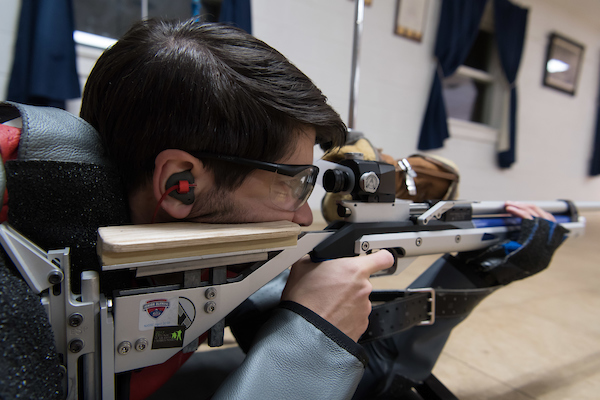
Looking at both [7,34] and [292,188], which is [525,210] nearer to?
[292,188]

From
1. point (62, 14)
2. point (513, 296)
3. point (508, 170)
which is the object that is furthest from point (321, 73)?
point (508, 170)

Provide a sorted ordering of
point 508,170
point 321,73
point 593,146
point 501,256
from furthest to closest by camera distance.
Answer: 1. point 593,146
2. point 508,170
3. point 321,73
4. point 501,256

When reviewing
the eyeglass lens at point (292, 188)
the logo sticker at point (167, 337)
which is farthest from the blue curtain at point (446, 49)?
the logo sticker at point (167, 337)

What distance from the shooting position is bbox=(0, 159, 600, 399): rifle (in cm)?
42

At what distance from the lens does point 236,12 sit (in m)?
2.20

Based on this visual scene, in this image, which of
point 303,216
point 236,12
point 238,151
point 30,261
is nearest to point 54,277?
point 30,261

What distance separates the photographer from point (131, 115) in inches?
21.7

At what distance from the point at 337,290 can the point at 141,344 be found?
0.30 meters

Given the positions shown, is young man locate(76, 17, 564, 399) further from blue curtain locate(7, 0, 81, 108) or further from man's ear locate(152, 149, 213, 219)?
blue curtain locate(7, 0, 81, 108)

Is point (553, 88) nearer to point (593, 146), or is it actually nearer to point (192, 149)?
point (593, 146)

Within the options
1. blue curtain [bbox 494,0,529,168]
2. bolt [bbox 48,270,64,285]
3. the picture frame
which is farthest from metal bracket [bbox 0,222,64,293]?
blue curtain [bbox 494,0,529,168]

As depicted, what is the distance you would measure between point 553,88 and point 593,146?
154 cm

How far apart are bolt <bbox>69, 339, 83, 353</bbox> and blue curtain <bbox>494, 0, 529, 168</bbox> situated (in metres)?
4.30

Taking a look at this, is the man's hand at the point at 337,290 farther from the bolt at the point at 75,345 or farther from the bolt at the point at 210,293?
Answer: the bolt at the point at 75,345
